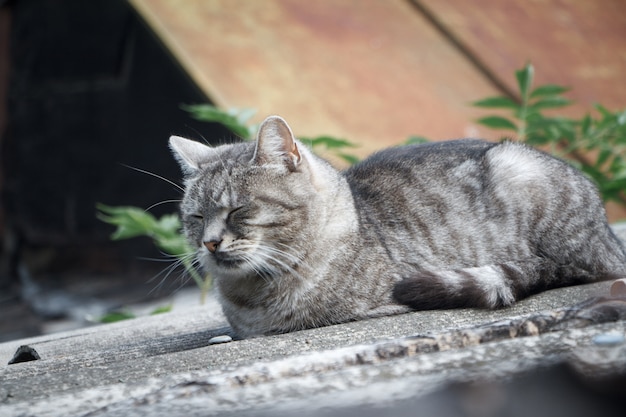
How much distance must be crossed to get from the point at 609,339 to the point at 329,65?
132 inches

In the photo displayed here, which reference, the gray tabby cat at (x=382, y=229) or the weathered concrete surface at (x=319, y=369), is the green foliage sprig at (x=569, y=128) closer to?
the gray tabby cat at (x=382, y=229)

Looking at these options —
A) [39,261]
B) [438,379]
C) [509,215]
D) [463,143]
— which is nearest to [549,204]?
[509,215]

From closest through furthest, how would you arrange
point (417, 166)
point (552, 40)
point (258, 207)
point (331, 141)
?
point (258, 207) → point (417, 166) → point (331, 141) → point (552, 40)

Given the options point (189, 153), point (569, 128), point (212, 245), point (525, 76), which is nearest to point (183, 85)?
point (525, 76)

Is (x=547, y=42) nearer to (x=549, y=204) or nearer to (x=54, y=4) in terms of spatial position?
(x=549, y=204)

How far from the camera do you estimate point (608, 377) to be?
1323 millimetres

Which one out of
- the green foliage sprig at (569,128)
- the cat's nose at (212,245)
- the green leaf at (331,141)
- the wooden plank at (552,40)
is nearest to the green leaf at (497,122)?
the green foliage sprig at (569,128)

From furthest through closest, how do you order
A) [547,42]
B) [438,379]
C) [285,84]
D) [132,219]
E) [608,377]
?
[547,42] → [285,84] → [132,219] → [438,379] → [608,377]

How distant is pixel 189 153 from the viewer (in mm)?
2949

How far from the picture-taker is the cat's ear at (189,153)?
2891 mm

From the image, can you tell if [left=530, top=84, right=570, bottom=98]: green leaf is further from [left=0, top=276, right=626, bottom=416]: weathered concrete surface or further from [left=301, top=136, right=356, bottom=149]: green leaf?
[left=0, top=276, right=626, bottom=416]: weathered concrete surface

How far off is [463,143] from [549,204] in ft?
1.43

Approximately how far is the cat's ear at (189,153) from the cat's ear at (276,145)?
31 cm

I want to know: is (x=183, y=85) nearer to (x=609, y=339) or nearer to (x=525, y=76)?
(x=525, y=76)
